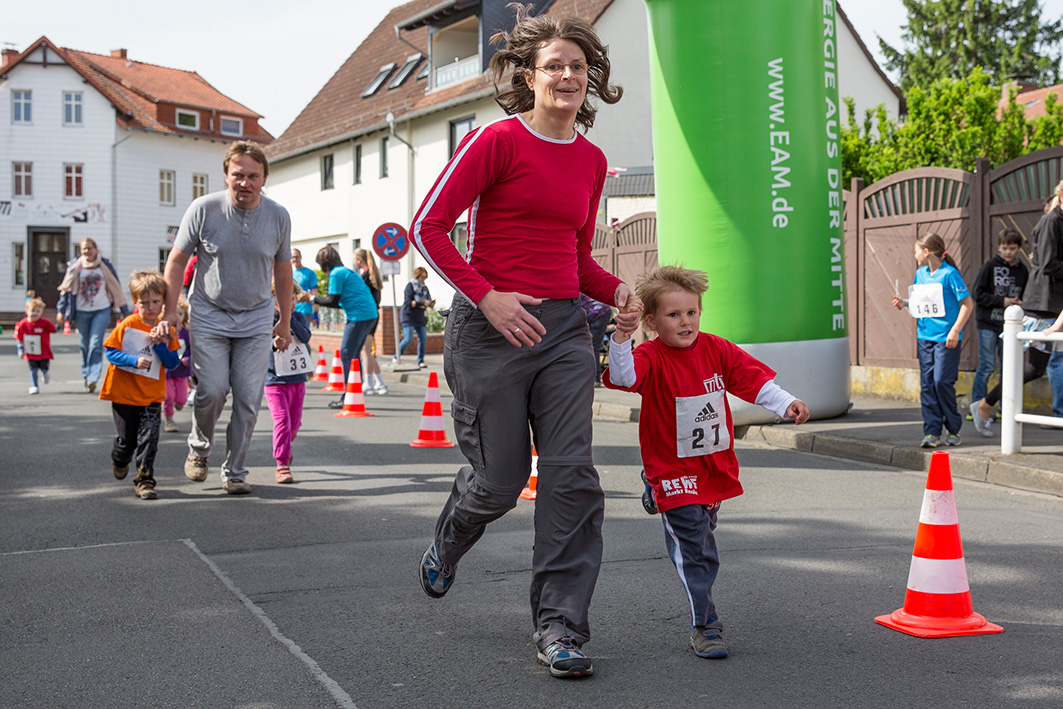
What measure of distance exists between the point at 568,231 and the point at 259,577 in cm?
224

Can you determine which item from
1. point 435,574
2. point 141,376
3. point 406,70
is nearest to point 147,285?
point 141,376

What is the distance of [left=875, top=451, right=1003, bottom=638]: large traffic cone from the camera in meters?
4.14

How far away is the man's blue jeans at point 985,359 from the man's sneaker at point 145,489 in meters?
7.39

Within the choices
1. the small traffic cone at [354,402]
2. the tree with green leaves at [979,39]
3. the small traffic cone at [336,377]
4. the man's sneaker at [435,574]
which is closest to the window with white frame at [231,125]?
the tree with green leaves at [979,39]

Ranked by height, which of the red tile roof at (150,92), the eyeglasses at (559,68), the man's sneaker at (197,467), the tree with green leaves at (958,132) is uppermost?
the red tile roof at (150,92)

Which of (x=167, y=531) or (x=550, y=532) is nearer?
(x=550, y=532)

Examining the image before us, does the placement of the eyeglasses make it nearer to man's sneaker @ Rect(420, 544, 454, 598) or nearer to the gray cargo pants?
the gray cargo pants

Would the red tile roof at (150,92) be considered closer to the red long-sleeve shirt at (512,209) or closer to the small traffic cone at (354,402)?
the small traffic cone at (354,402)

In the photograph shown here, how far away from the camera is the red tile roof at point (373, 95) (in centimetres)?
2997

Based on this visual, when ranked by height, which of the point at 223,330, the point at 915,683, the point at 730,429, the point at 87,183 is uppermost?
the point at 87,183

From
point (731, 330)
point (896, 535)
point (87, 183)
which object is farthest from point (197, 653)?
point (87, 183)

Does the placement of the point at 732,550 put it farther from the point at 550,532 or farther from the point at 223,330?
the point at 223,330

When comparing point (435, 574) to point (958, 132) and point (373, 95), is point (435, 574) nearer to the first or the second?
point (958, 132)

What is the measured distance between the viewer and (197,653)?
387cm
